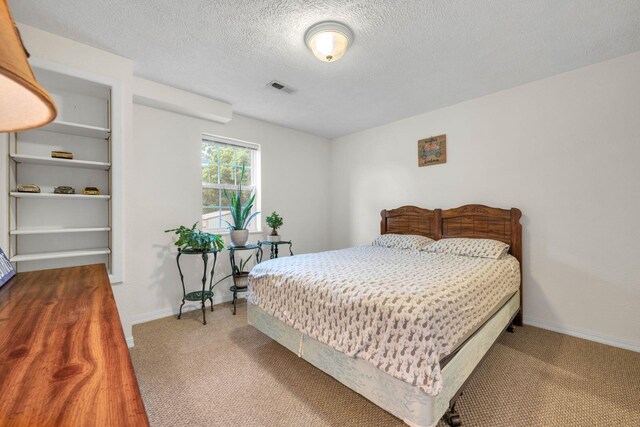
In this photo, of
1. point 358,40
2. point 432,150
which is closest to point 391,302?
point 358,40

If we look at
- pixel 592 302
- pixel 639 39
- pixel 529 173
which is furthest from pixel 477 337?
pixel 639 39

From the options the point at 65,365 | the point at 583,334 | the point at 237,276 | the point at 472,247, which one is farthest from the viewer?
the point at 237,276

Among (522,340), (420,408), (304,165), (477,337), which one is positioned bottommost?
(522,340)

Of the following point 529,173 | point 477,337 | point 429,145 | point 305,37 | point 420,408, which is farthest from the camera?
point 429,145

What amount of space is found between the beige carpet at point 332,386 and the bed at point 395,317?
190 millimetres

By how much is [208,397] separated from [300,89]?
2.76 meters

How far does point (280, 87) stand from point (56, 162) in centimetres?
199

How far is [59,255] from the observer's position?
6.89 ft

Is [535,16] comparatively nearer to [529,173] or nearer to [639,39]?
[639,39]

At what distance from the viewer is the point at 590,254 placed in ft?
8.09

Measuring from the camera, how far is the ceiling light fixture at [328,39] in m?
1.89

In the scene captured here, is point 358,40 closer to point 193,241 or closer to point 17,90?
point 17,90

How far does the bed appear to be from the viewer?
1.36 meters

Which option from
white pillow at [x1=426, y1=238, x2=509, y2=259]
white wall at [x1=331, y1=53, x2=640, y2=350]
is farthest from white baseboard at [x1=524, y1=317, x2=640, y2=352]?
white pillow at [x1=426, y1=238, x2=509, y2=259]
